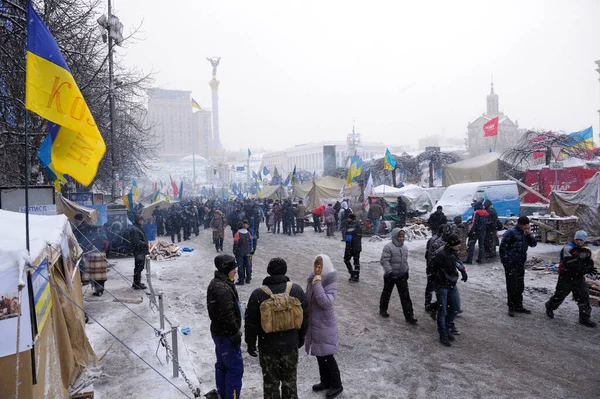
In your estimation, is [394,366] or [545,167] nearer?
[394,366]

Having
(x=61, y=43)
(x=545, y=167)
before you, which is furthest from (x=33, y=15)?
(x=545, y=167)

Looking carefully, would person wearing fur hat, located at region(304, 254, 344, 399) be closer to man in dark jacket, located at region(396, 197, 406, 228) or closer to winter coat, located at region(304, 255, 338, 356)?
winter coat, located at region(304, 255, 338, 356)

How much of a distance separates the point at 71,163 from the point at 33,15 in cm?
144

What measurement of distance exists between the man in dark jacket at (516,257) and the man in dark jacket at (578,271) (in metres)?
0.60

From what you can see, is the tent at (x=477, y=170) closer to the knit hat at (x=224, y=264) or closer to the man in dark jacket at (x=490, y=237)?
the man in dark jacket at (x=490, y=237)

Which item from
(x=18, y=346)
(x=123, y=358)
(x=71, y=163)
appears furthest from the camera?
(x=123, y=358)

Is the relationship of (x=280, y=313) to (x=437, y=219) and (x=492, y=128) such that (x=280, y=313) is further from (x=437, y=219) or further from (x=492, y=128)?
(x=492, y=128)

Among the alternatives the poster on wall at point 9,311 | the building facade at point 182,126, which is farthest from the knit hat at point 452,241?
the building facade at point 182,126

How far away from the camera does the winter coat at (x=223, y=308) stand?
3973 mm

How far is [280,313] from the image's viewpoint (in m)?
3.59

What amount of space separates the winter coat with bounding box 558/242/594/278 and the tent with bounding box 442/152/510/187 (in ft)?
53.7

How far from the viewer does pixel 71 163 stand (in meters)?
4.27

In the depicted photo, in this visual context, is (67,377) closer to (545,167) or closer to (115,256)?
(115,256)

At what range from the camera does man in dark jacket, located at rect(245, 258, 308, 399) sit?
12.1 ft
